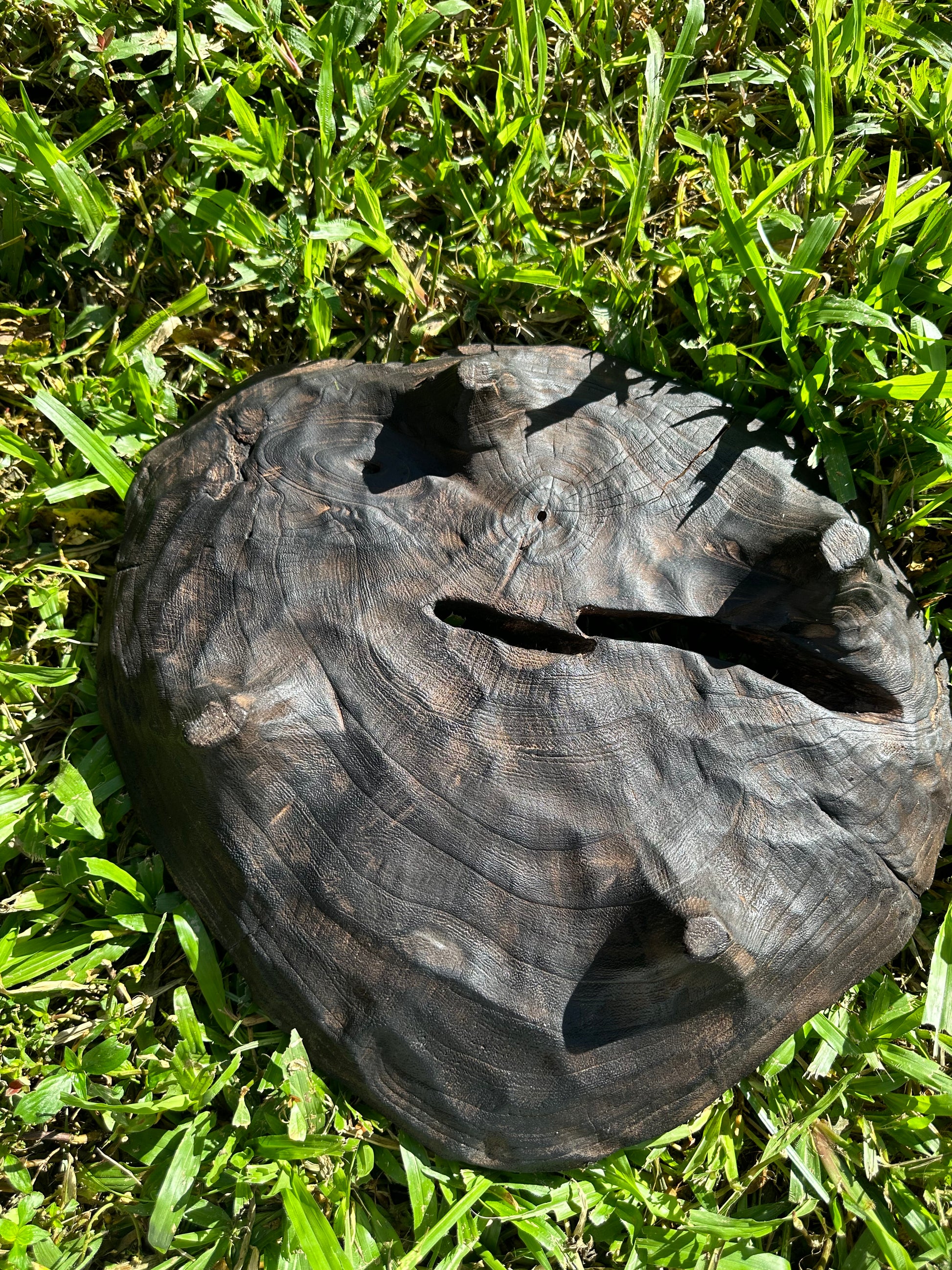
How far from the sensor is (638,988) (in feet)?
6.02

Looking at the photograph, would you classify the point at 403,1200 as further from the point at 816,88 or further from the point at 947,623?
the point at 816,88

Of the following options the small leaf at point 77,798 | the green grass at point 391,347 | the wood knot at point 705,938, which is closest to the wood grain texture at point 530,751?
the wood knot at point 705,938

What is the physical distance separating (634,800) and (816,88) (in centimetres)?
211

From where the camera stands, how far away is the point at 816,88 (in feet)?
8.23

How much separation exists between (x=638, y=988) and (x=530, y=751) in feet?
1.78

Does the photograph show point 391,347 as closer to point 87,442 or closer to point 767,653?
point 87,442

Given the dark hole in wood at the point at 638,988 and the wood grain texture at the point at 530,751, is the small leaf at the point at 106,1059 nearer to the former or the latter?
the wood grain texture at the point at 530,751

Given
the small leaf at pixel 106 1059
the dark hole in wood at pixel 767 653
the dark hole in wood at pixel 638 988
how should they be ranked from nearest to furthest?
the dark hole in wood at pixel 638 988
the dark hole in wood at pixel 767 653
the small leaf at pixel 106 1059

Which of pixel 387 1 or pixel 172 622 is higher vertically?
pixel 387 1

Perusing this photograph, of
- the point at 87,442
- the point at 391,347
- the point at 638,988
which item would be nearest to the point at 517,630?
the point at 638,988

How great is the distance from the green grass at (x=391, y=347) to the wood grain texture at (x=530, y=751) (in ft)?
1.09

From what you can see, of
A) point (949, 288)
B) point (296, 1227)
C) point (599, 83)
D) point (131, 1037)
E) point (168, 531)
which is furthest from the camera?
point (599, 83)

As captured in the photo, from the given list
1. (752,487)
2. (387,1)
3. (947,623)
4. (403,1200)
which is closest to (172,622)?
(752,487)

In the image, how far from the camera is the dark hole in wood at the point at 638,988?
5.86ft
